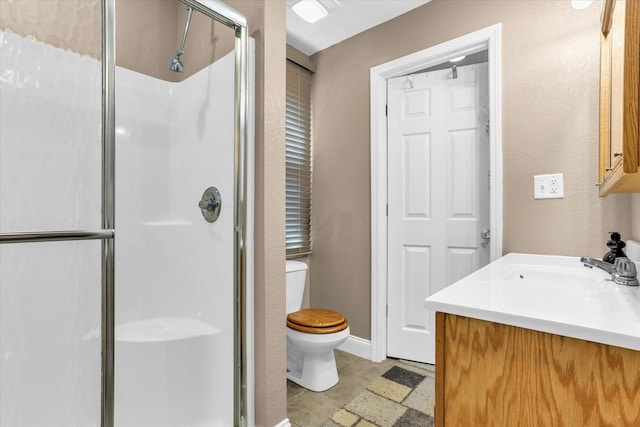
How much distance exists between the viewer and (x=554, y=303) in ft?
2.63

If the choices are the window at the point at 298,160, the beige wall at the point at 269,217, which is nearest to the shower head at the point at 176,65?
the beige wall at the point at 269,217

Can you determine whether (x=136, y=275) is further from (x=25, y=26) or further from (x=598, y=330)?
(x=598, y=330)

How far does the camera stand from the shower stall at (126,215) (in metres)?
1.05

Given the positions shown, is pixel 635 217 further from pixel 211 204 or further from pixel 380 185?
pixel 211 204

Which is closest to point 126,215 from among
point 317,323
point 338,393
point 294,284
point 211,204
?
point 211,204

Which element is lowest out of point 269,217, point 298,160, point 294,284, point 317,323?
point 317,323

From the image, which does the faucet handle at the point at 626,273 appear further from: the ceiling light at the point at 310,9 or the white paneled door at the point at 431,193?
the ceiling light at the point at 310,9

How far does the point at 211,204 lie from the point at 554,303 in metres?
1.35

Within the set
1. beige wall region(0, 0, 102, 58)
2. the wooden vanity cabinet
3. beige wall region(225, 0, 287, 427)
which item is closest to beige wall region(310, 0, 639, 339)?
beige wall region(225, 0, 287, 427)

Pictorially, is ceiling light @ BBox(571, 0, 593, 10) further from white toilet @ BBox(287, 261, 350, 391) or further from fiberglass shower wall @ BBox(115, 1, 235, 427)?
white toilet @ BBox(287, 261, 350, 391)

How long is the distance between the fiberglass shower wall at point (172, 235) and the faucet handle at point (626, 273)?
1402mm

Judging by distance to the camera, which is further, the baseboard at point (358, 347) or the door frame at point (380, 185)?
the baseboard at point (358, 347)

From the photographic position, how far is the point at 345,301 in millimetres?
2436

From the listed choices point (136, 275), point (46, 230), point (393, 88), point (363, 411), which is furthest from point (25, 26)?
Result: point (363, 411)
